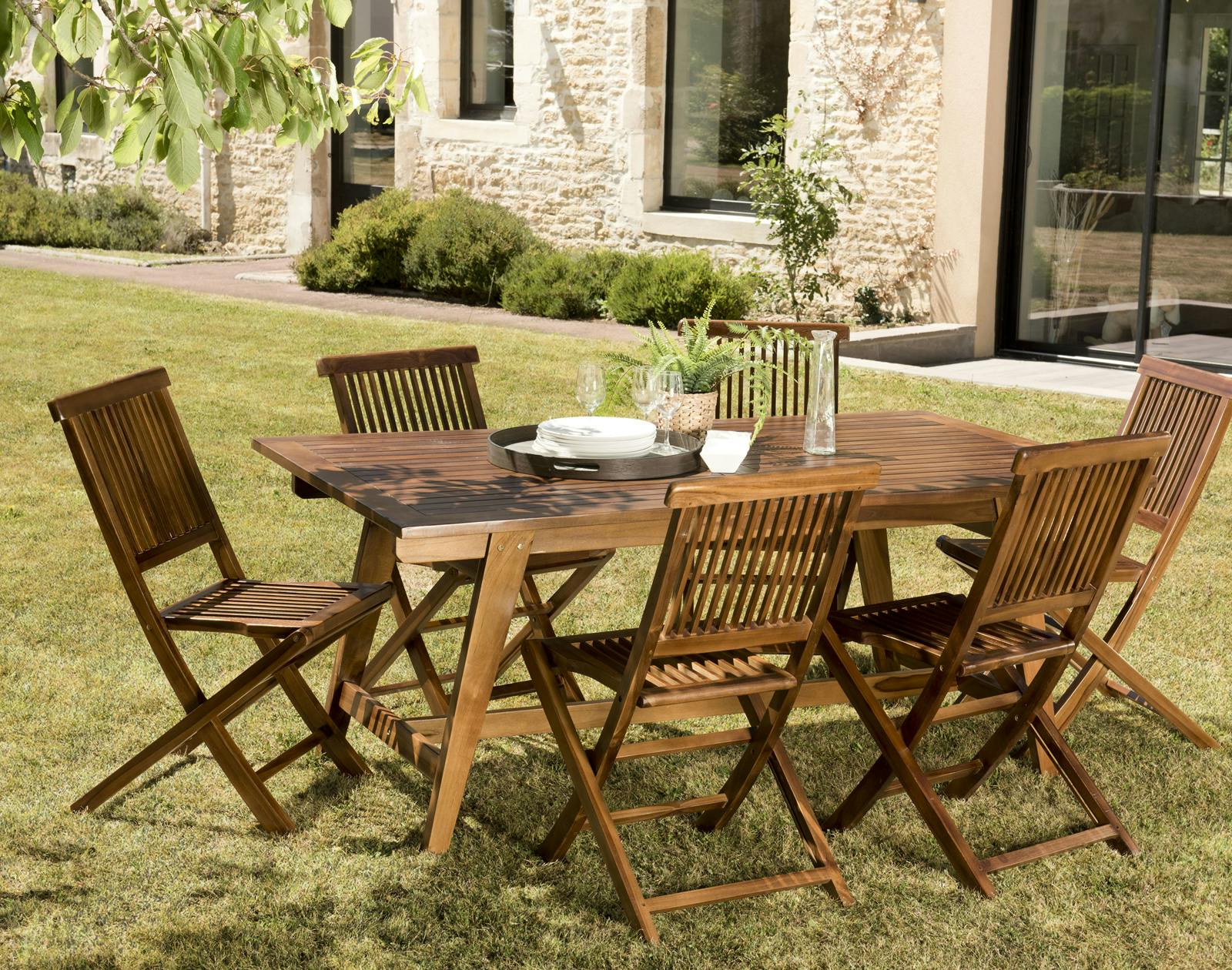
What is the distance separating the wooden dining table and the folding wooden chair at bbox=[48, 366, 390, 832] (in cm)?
21

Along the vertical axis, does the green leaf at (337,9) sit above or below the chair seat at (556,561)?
above

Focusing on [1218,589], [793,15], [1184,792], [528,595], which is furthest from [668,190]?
[1184,792]

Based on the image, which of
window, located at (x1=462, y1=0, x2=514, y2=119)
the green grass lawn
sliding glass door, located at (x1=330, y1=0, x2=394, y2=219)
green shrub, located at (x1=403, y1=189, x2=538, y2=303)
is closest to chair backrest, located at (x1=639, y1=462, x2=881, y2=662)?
the green grass lawn

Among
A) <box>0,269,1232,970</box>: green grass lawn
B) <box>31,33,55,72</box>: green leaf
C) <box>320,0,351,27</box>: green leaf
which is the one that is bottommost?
<box>0,269,1232,970</box>: green grass lawn

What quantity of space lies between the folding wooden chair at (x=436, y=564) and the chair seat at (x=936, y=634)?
0.74 metres

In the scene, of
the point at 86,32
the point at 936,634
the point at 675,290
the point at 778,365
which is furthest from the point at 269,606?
the point at 675,290

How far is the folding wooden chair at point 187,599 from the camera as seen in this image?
3.40m

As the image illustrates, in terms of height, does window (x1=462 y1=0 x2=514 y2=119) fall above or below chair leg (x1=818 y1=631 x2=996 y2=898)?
above

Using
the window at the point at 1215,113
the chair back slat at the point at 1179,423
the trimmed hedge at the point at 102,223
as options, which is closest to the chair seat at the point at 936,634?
the chair back slat at the point at 1179,423

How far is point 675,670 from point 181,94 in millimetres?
1687

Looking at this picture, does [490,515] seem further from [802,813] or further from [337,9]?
[337,9]

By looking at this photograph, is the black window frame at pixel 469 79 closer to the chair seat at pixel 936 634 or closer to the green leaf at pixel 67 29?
the chair seat at pixel 936 634

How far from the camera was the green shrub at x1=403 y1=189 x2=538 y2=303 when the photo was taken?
12.2 m

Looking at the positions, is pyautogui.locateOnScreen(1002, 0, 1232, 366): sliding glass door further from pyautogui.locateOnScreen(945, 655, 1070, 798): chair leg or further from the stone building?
pyautogui.locateOnScreen(945, 655, 1070, 798): chair leg
